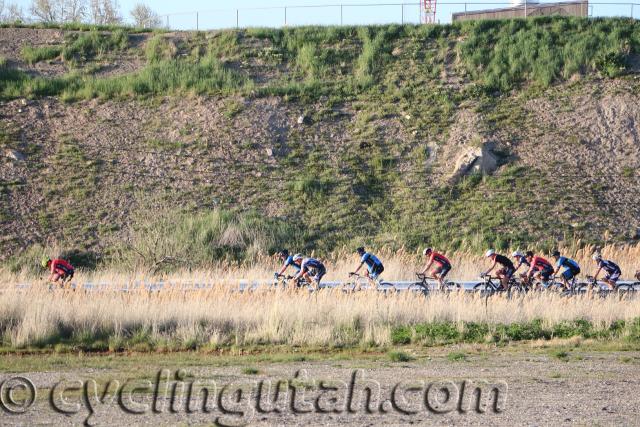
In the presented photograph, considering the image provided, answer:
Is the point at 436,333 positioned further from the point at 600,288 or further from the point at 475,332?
the point at 600,288

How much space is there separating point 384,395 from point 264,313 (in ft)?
24.0

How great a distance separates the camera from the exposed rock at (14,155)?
41.2m

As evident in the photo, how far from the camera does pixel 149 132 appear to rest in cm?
4362

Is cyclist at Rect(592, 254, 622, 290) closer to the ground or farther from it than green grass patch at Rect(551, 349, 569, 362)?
farther from it

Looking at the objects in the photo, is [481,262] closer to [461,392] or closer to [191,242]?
[191,242]

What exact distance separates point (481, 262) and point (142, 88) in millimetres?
23239

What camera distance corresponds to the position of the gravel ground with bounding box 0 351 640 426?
37.7 feet

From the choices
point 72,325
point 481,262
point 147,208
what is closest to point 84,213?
point 147,208

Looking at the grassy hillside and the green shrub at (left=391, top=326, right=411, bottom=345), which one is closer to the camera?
the green shrub at (left=391, top=326, right=411, bottom=345)

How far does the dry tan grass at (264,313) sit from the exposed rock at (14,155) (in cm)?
2169

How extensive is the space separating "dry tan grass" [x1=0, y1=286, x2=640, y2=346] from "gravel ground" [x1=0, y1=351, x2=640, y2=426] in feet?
9.49

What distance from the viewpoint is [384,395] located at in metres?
12.8

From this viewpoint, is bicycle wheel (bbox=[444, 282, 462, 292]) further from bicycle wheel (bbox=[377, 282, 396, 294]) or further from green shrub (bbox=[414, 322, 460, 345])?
green shrub (bbox=[414, 322, 460, 345])

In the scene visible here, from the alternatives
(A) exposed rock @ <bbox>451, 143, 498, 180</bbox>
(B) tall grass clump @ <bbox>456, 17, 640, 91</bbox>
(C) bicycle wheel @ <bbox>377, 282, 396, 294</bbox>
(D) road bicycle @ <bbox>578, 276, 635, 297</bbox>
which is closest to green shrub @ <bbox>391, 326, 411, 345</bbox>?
(C) bicycle wheel @ <bbox>377, 282, 396, 294</bbox>
